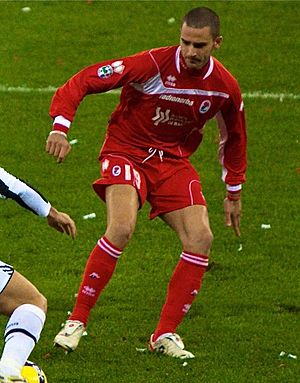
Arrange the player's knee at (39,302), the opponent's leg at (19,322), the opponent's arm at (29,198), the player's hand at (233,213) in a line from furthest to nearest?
the player's hand at (233,213)
the player's knee at (39,302)
the opponent's arm at (29,198)
the opponent's leg at (19,322)

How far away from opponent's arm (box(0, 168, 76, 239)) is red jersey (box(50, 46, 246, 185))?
145 centimetres

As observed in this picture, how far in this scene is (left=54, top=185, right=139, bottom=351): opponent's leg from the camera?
855cm

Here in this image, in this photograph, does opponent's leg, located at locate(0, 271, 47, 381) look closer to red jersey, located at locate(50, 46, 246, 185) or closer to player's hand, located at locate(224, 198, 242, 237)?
red jersey, located at locate(50, 46, 246, 185)

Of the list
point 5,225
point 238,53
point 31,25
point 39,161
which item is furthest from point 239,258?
point 31,25

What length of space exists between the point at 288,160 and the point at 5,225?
3.01 metres

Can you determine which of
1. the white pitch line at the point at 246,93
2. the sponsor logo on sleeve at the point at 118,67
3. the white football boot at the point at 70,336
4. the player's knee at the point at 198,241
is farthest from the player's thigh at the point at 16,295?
the white pitch line at the point at 246,93

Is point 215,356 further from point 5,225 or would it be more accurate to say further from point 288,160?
point 288,160

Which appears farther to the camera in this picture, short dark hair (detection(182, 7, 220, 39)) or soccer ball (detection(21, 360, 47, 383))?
short dark hair (detection(182, 7, 220, 39))

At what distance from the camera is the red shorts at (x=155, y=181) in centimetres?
884

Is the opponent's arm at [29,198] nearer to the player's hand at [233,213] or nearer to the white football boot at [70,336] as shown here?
the white football boot at [70,336]

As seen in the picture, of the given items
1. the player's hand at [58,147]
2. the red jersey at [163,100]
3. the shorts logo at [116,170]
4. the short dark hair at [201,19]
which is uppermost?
the short dark hair at [201,19]

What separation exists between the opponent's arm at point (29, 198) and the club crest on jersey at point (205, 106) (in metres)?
1.84

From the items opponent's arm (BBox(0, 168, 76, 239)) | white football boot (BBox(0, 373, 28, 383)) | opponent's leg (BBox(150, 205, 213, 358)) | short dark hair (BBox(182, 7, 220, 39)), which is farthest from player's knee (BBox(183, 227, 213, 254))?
white football boot (BBox(0, 373, 28, 383))

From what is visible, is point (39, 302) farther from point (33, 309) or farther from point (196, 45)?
point (196, 45)
